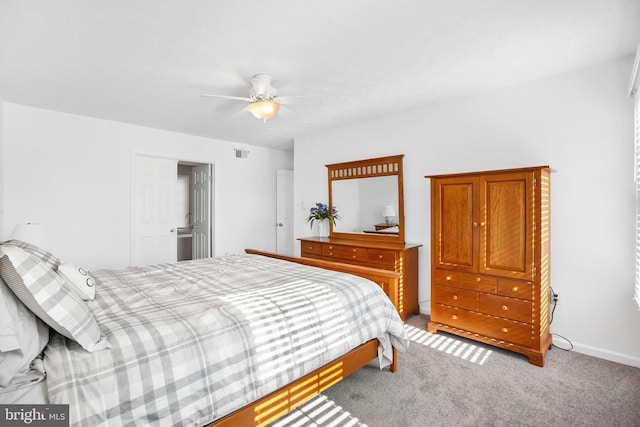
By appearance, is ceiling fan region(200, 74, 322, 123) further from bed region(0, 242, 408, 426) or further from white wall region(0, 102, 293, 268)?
white wall region(0, 102, 293, 268)

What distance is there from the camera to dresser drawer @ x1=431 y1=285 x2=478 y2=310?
9.55ft

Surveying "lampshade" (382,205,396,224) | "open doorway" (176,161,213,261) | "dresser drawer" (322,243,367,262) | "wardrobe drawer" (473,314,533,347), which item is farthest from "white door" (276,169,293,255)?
"wardrobe drawer" (473,314,533,347)

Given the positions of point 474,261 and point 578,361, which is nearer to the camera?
point 578,361

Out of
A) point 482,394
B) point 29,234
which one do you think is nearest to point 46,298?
point 29,234

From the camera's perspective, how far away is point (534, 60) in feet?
8.55

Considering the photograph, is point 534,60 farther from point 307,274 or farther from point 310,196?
point 310,196

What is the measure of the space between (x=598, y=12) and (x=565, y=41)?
0.34m

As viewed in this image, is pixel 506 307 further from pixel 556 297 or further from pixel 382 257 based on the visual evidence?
pixel 382 257

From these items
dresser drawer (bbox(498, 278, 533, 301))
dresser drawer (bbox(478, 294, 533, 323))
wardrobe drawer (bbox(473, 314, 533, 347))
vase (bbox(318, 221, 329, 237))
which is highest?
vase (bbox(318, 221, 329, 237))

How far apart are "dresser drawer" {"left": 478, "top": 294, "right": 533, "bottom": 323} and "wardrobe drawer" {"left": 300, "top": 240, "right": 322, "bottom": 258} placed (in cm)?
212

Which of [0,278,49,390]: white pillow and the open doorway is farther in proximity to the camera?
the open doorway

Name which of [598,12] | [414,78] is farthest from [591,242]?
[414,78]

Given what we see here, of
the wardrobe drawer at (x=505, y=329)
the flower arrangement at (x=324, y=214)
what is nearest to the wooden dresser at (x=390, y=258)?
the flower arrangement at (x=324, y=214)

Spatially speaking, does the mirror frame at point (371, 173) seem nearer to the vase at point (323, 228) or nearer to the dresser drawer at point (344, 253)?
the vase at point (323, 228)
